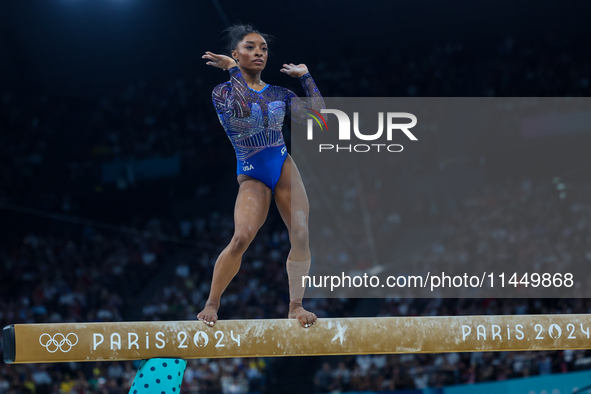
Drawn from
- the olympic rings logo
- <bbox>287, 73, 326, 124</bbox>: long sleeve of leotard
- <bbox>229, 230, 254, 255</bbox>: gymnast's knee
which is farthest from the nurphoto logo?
the olympic rings logo

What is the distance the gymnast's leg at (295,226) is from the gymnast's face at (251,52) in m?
0.73

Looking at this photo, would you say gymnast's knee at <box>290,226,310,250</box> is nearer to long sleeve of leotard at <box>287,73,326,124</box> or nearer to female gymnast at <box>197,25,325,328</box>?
female gymnast at <box>197,25,325,328</box>

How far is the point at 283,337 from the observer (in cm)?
411

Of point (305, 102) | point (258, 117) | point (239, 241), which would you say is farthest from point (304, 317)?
point (305, 102)

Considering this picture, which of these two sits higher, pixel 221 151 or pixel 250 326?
pixel 221 151

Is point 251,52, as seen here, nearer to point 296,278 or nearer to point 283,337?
point 296,278

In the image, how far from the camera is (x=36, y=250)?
516 inches

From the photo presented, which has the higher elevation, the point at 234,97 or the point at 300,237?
the point at 234,97

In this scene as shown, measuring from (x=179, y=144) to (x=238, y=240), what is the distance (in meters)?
10.0

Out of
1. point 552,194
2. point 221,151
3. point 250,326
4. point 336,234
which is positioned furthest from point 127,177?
point 250,326

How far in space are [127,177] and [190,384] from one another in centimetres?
563

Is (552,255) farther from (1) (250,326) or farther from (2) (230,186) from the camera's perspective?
(2) (230,186)

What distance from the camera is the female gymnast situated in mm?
4191

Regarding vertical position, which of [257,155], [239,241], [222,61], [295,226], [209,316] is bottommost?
[209,316]
